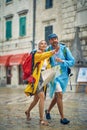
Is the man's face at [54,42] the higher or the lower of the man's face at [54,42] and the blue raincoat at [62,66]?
the higher

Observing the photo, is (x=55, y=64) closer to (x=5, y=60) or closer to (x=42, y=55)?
(x=42, y=55)

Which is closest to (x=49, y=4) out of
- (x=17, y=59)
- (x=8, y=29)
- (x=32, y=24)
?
Result: (x=32, y=24)

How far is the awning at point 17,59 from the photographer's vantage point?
24.1 meters

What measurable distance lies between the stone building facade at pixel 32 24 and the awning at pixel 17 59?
0.34 ft

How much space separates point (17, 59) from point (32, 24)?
9.32 ft

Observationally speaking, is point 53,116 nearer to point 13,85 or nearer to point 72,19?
point 72,19

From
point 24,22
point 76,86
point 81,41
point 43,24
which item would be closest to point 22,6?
point 24,22

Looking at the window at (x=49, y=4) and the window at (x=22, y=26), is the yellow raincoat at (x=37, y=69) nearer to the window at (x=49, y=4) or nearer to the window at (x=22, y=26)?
the window at (x=49, y=4)

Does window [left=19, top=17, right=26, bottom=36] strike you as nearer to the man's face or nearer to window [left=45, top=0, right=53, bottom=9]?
window [left=45, top=0, right=53, bottom=9]

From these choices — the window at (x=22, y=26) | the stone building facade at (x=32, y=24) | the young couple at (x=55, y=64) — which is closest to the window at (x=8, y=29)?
the stone building facade at (x=32, y=24)

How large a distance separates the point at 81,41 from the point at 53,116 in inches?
490

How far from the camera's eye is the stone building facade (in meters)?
19.9

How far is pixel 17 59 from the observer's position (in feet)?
81.2

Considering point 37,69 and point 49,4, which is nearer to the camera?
point 37,69
